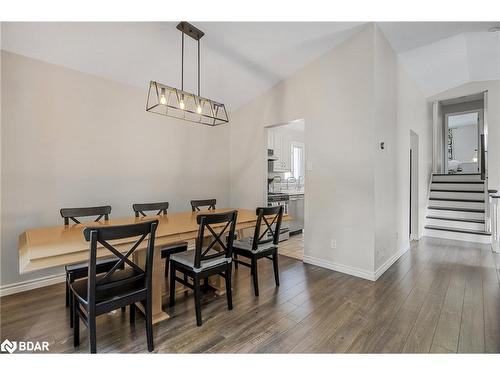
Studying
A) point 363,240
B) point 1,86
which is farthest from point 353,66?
point 1,86

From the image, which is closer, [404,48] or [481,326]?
[481,326]

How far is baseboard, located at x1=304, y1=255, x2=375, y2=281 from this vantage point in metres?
2.93

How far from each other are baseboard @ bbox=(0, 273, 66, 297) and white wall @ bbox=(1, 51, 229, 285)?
2.3 inches

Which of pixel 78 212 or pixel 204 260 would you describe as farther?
pixel 78 212

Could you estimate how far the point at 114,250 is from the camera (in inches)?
60.9

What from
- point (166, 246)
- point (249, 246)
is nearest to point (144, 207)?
point (166, 246)

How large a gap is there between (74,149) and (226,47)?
224 centimetres

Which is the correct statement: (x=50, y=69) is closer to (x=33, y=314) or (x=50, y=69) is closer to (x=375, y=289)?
(x=33, y=314)

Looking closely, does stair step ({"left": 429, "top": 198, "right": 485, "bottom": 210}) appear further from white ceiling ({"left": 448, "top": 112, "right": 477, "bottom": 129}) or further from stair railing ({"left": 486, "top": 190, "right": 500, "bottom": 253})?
white ceiling ({"left": 448, "top": 112, "right": 477, "bottom": 129})

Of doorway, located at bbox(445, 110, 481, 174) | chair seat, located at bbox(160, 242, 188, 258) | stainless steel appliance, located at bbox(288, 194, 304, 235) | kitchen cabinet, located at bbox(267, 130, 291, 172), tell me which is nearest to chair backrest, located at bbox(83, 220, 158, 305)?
chair seat, located at bbox(160, 242, 188, 258)

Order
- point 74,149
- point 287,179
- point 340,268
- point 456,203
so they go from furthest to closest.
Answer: point 287,179, point 456,203, point 340,268, point 74,149

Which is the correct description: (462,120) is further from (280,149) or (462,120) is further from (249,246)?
(249,246)

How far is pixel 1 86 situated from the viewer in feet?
8.00
